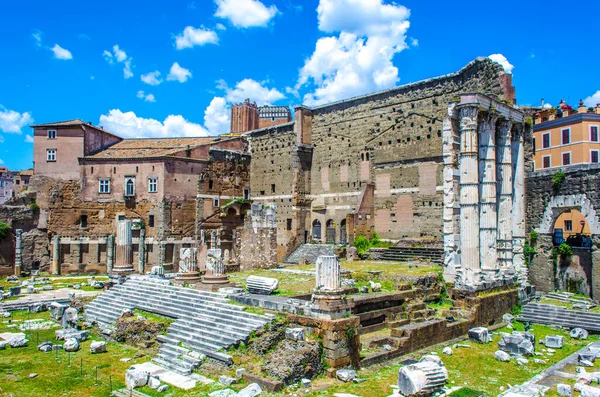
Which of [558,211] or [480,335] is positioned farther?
[558,211]

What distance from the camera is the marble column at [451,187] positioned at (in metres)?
21.2

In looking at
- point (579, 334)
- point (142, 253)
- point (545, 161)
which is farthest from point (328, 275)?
point (545, 161)

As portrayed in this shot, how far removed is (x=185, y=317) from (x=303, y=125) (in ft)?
83.2

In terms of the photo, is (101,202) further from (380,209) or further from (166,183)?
(380,209)

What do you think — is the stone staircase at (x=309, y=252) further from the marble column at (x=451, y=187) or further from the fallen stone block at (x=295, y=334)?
the fallen stone block at (x=295, y=334)

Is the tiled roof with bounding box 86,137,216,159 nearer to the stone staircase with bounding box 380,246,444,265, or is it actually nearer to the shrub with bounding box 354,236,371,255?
the shrub with bounding box 354,236,371,255

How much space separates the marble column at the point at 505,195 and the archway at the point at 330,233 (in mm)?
15951

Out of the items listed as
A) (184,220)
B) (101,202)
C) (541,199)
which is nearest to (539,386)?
(541,199)

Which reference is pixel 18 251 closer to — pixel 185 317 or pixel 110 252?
pixel 110 252

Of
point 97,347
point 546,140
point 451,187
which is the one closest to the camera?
point 97,347

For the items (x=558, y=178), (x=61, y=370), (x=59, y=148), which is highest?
(x=59, y=148)

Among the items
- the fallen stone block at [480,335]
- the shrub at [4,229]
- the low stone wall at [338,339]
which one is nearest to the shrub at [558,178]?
the fallen stone block at [480,335]

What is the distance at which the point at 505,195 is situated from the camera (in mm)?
22891

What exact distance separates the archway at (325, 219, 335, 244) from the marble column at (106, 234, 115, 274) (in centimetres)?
1564
